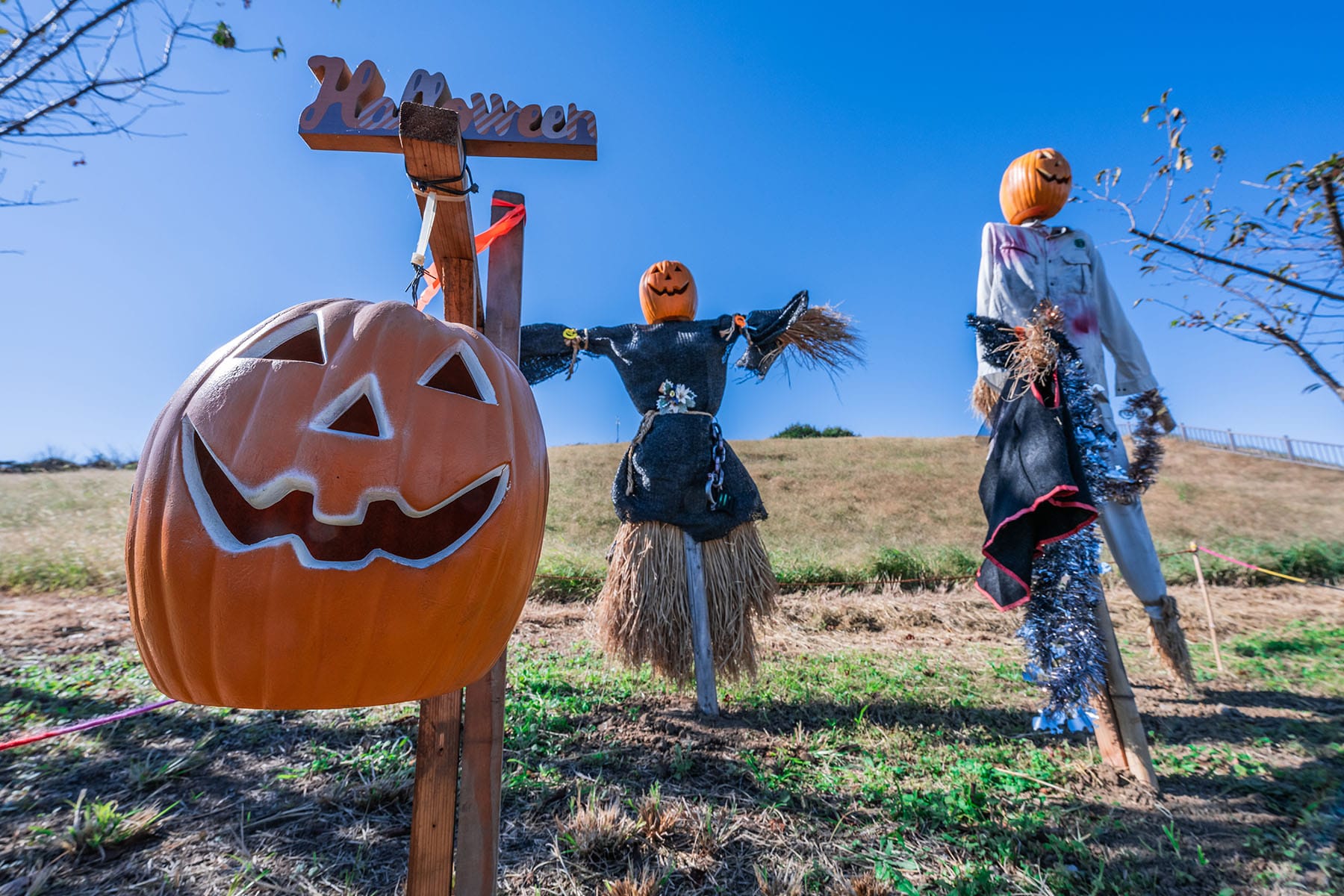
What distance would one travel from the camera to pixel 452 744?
1.39m

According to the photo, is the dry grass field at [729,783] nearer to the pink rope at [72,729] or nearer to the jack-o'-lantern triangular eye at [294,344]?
the pink rope at [72,729]

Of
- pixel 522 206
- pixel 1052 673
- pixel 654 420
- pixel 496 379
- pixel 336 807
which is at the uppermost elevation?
pixel 522 206

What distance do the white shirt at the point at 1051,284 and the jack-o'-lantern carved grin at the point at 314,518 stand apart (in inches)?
107

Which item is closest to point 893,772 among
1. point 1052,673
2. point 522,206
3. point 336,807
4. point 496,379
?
point 1052,673

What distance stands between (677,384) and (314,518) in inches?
101

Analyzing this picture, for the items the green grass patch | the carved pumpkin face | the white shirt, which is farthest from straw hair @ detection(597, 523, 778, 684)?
the green grass patch

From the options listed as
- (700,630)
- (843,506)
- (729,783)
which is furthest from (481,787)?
(843,506)

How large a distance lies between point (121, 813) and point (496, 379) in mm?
2155

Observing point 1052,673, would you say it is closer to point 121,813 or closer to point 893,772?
point 893,772

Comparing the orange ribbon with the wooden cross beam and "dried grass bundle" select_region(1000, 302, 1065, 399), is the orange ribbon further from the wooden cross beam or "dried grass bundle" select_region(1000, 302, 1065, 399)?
"dried grass bundle" select_region(1000, 302, 1065, 399)

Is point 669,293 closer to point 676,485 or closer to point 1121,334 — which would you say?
point 676,485

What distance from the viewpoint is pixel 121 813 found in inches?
78.0

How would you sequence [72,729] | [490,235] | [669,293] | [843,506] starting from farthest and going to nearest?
[843,506], [669,293], [72,729], [490,235]

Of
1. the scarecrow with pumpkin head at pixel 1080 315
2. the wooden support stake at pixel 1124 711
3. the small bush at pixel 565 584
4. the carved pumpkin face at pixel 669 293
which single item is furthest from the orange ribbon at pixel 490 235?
the small bush at pixel 565 584
